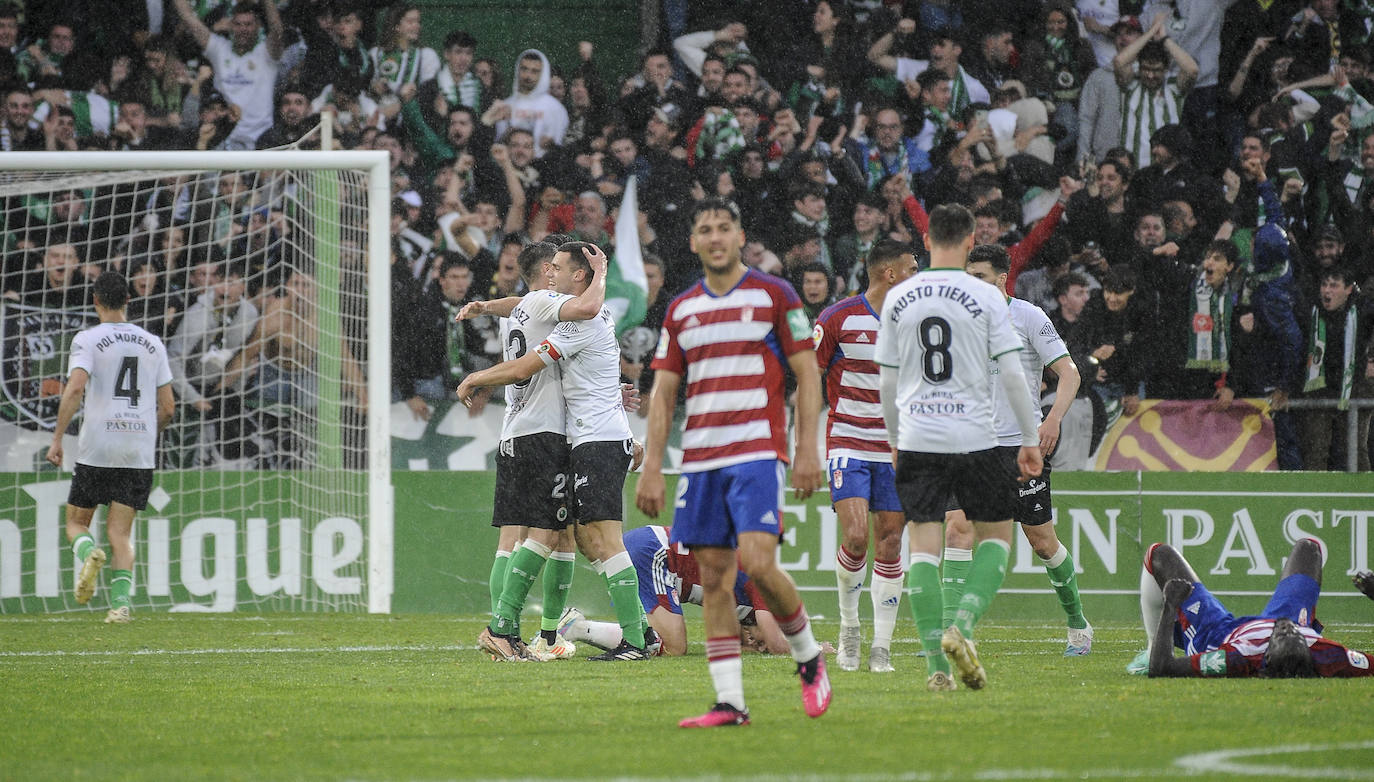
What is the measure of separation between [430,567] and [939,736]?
346 inches

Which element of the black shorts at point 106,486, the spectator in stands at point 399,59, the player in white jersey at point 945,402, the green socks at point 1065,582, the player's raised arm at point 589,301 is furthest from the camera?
the spectator in stands at point 399,59

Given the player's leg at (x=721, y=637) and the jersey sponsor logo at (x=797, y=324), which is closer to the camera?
the player's leg at (x=721, y=637)

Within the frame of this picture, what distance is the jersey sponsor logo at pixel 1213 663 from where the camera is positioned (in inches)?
301

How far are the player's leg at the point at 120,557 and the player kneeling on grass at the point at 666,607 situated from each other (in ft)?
14.8

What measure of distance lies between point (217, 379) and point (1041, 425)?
26.9 feet

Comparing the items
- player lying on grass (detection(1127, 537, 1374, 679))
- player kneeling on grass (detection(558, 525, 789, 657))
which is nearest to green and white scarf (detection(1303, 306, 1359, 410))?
player kneeling on grass (detection(558, 525, 789, 657))

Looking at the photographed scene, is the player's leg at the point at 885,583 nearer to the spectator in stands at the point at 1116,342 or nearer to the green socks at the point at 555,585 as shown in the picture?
the green socks at the point at 555,585

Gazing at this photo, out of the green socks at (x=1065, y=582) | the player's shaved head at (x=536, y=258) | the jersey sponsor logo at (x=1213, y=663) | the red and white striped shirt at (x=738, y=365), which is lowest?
the jersey sponsor logo at (x=1213, y=663)

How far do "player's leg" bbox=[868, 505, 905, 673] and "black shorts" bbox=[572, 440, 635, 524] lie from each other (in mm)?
1503

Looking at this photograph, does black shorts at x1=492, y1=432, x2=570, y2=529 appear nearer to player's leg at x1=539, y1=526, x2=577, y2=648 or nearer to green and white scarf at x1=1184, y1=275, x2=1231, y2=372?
player's leg at x1=539, y1=526, x2=577, y2=648

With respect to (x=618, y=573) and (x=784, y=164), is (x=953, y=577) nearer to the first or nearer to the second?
(x=618, y=573)

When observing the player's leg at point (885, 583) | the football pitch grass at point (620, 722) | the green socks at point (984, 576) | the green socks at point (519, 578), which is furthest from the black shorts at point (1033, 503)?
the green socks at point (519, 578)

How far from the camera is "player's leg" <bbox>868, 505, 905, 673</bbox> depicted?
833 centimetres

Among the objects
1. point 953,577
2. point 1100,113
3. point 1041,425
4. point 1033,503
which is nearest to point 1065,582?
point 1033,503
